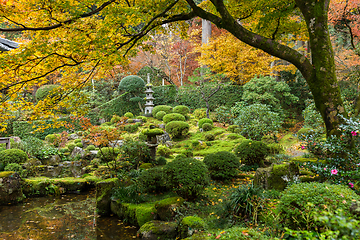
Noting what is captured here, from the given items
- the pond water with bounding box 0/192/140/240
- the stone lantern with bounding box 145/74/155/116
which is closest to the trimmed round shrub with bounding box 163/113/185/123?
the stone lantern with bounding box 145/74/155/116

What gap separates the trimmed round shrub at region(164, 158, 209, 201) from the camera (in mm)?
4352

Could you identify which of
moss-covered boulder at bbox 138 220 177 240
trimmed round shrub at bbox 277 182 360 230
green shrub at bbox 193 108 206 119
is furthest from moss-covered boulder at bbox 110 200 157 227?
green shrub at bbox 193 108 206 119

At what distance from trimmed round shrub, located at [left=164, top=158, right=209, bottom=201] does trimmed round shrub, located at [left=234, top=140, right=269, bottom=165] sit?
2417 millimetres

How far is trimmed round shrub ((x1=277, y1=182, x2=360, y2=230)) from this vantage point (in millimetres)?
Result: 2270

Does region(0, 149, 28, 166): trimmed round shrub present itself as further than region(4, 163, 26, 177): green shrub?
Yes

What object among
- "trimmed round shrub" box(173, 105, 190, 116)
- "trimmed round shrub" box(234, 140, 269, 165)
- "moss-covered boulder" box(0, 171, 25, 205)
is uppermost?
"trimmed round shrub" box(173, 105, 190, 116)

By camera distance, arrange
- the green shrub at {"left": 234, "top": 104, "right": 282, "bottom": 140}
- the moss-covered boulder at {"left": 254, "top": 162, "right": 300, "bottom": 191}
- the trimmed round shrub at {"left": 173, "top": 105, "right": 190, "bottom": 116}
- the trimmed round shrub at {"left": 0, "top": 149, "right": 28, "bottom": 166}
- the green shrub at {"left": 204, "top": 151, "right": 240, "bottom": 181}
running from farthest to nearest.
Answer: the trimmed round shrub at {"left": 173, "top": 105, "right": 190, "bottom": 116}, the green shrub at {"left": 234, "top": 104, "right": 282, "bottom": 140}, the trimmed round shrub at {"left": 0, "top": 149, "right": 28, "bottom": 166}, the green shrub at {"left": 204, "top": 151, "right": 240, "bottom": 181}, the moss-covered boulder at {"left": 254, "top": 162, "right": 300, "bottom": 191}

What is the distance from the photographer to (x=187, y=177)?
171 inches

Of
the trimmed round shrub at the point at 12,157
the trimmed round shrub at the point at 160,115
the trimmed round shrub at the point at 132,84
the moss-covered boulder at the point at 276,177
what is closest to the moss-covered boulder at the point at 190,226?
the moss-covered boulder at the point at 276,177

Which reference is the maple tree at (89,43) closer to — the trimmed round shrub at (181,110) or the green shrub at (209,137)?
the green shrub at (209,137)

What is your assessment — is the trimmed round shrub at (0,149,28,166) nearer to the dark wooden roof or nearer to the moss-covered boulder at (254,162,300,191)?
the dark wooden roof

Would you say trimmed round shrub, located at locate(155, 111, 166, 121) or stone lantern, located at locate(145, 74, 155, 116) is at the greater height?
stone lantern, located at locate(145, 74, 155, 116)

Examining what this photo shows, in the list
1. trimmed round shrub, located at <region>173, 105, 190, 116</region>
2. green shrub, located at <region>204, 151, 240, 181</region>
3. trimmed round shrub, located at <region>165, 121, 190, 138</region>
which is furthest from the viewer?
trimmed round shrub, located at <region>173, 105, 190, 116</region>

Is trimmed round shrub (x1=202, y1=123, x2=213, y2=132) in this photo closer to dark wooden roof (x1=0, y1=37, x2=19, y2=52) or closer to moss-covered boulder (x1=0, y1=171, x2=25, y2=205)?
moss-covered boulder (x1=0, y1=171, x2=25, y2=205)
